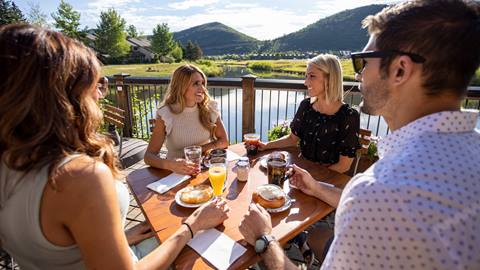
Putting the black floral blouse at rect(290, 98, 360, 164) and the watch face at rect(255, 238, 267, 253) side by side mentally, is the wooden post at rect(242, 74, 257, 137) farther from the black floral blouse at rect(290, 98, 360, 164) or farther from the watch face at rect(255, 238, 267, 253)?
the watch face at rect(255, 238, 267, 253)

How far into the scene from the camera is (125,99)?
5133mm

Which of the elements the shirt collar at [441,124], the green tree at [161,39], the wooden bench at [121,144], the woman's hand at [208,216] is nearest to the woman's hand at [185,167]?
the woman's hand at [208,216]

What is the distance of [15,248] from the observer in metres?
0.96

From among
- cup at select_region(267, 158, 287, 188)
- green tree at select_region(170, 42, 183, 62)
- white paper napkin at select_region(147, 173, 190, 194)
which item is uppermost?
green tree at select_region(170, 42, 183, 62)

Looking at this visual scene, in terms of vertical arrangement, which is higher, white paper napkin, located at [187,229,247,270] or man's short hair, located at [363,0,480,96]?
man's short hair, located at [363,0,480,96]

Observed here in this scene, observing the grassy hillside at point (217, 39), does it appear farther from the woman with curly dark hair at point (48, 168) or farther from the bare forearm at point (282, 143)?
the woman with curly dark hair at point (48, 168)

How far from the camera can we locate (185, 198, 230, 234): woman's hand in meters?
1.25

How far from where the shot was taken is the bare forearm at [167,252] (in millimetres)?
1049

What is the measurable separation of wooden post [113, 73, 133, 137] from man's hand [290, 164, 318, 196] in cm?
436

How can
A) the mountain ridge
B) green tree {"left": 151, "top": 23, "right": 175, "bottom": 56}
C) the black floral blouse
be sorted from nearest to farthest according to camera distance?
the black floral blouse < green tree {"left": 151, "top": 23, "right": 175, "bottom": 56} < the mountain ridge

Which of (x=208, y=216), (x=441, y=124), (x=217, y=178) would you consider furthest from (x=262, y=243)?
(x=441, y=124)

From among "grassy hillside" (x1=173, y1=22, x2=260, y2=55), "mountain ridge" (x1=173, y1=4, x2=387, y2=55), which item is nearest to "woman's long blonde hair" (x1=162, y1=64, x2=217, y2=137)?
"mountain ridge" (x1=173, y1=4, x2=387, y2=55)

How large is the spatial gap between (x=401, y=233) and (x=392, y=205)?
2.6 inches

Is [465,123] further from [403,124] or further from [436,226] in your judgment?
[436,226]
